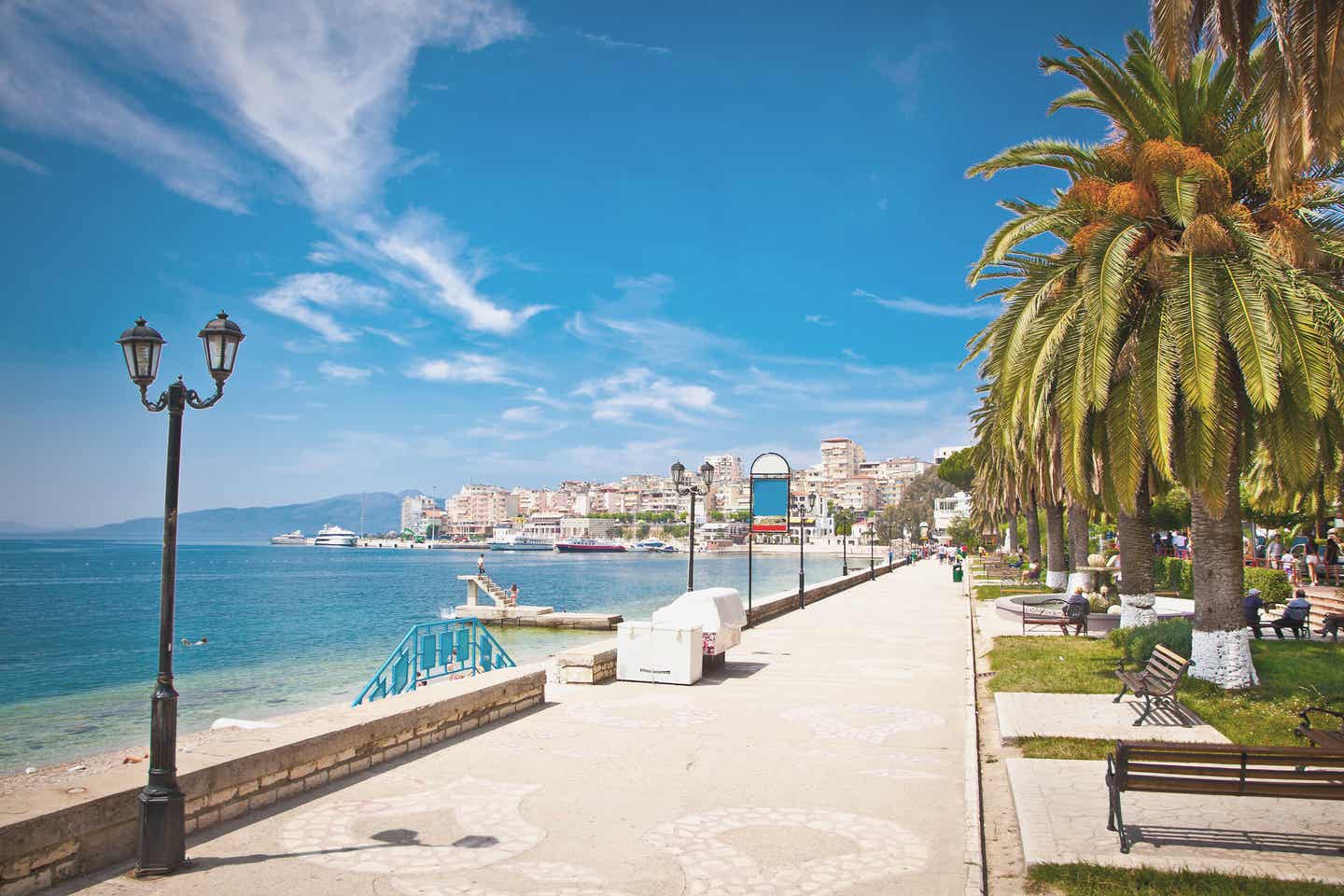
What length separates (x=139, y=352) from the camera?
6.12 meters

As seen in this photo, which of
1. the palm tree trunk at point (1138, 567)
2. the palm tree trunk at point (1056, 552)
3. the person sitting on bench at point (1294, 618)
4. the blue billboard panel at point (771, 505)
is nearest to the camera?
the palm tree trunk at point (1138, 567)

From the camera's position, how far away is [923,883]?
561 cm

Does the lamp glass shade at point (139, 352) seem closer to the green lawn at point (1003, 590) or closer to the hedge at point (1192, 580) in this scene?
the hedge at point (1192, 580)

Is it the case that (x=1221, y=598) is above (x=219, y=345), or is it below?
below

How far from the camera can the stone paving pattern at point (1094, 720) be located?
8.88 m

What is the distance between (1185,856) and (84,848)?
277 inches

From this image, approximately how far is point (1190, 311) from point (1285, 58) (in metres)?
3.71

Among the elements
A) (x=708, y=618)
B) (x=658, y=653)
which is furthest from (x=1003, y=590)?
(x=658, y=653)

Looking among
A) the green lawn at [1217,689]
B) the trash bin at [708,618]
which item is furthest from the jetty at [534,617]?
the green lawn at [1217,689]

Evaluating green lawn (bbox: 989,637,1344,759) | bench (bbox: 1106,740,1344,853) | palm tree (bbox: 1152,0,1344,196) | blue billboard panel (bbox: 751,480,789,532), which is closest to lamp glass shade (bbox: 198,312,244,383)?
bench (bbox: 1106,740,1344,853)

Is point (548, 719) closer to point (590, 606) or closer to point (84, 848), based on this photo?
point (84, 848)

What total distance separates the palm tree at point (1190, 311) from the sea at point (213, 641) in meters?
18.4

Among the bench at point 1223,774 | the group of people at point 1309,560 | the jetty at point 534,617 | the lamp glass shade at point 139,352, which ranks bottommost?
the jetty at point 534,617

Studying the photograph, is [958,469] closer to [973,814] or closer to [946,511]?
[973,814]
